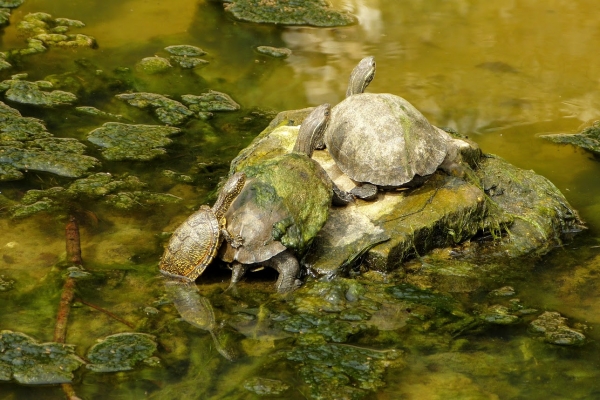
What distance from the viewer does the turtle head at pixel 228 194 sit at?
5469 millimetres

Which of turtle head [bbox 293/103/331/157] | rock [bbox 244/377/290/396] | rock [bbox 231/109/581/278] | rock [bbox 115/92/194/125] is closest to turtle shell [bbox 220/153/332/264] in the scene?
rock [bbox 231/109/581/278]

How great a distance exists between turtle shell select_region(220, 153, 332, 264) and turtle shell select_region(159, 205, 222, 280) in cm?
17

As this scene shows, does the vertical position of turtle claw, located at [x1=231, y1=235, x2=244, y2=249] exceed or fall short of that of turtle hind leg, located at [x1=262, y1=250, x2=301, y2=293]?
it exceeds it

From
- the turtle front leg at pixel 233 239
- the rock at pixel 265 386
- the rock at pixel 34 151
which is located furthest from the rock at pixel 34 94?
the rock at pixel 265 386

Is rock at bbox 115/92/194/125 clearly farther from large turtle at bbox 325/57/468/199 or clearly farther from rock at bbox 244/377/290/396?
rock at bbox 244/377/290/396

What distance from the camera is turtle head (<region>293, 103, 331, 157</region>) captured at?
20.0 ft

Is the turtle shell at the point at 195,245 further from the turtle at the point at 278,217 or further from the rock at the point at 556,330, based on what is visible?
the rock at the point at 556,330

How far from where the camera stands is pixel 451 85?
9.16 m

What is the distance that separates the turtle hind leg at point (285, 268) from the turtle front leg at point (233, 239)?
0.79ft

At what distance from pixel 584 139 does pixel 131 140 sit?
483 cm

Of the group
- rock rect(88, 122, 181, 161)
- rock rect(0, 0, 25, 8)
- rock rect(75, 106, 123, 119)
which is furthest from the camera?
rock rect(0, 0, 25, 8)

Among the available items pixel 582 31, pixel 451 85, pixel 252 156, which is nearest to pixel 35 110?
pixel 252 156

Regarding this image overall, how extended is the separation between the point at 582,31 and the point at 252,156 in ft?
20.3

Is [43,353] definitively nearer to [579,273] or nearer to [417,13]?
[579,273]
